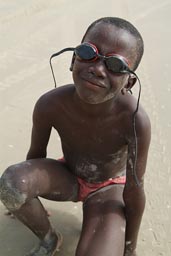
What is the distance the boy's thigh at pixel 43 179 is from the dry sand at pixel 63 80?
1.05 feet

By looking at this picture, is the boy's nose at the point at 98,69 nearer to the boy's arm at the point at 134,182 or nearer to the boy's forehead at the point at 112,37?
the boy's forehead at the point at 112,37

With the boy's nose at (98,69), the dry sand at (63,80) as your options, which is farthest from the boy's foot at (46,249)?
the boy's nose at (98,69)

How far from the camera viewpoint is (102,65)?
1798mm

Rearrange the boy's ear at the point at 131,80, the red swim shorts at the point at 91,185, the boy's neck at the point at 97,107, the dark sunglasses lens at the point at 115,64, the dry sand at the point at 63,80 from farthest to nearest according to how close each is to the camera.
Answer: the dry sand at the point at 63,80
the red swim shorts at the point at 91,185
the boy's neck at the point at 97,107
the boy's ear at the point at 131,80
the dark sunglasses lens at the point at 115,64

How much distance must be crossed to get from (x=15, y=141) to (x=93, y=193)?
1.11m

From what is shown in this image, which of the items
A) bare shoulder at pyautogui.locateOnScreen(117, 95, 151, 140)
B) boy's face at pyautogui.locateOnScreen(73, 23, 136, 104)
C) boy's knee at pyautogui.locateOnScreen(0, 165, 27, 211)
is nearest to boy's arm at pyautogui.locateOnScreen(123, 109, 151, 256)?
bare shoulder at pyautogui.locateOnScreen(117, 95, 151, 140)

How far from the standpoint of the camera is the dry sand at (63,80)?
2.46 metres

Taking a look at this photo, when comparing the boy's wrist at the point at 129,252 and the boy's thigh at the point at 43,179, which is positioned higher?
the boy's thigh at the point at 43,179

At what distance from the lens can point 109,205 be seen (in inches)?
84.7

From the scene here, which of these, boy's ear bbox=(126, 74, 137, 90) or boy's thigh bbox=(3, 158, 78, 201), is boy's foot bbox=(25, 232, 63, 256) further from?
boy's ear bbox=(126, 74, 137, 90)

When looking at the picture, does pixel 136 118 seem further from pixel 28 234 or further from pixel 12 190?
pixel 28 234

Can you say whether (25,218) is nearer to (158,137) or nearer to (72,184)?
(72,184)

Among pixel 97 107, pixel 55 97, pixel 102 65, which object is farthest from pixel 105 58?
pixel 55 97

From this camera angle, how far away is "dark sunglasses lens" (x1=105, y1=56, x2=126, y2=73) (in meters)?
1.78
